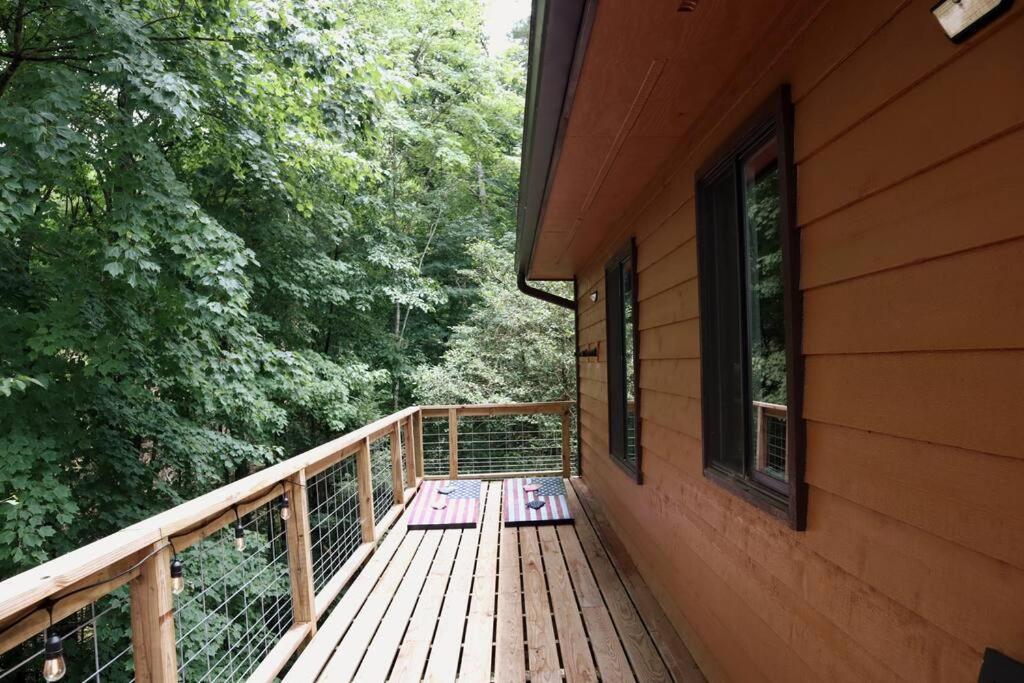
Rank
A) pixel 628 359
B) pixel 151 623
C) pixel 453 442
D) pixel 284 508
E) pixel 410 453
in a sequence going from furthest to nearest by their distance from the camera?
pixel 453 442 → pixel 410 453 → pixel 628 359 → pixel 284 508 → pixel 151 623

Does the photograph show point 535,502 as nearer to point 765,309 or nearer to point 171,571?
point 765,309

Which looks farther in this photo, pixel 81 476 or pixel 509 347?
pixel 509 347

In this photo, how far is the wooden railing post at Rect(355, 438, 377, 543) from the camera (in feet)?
10.5

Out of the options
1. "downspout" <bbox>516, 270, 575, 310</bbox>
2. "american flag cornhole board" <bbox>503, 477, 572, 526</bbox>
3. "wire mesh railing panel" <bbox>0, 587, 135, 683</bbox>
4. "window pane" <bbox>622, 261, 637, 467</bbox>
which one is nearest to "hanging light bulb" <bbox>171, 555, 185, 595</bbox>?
"window pane" <bbox>622, 261, 637, 467</bbox>

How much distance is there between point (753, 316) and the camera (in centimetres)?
169

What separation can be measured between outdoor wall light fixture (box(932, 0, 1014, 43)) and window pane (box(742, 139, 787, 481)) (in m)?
0.70

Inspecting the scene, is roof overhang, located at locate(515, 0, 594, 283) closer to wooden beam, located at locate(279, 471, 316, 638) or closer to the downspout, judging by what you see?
wooden beam, located at locate(279, 471, 316, 638)

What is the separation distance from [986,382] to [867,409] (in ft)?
0.92

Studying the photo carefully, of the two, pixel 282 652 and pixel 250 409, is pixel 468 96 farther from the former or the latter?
pixel 282 652

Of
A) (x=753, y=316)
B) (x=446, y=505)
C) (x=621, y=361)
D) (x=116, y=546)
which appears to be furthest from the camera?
(x=446, y=505)

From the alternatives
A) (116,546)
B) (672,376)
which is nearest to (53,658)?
(116,546)

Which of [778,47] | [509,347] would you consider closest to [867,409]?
[778,47]

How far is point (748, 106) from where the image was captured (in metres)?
1.62

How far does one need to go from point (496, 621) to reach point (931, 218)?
232cm
